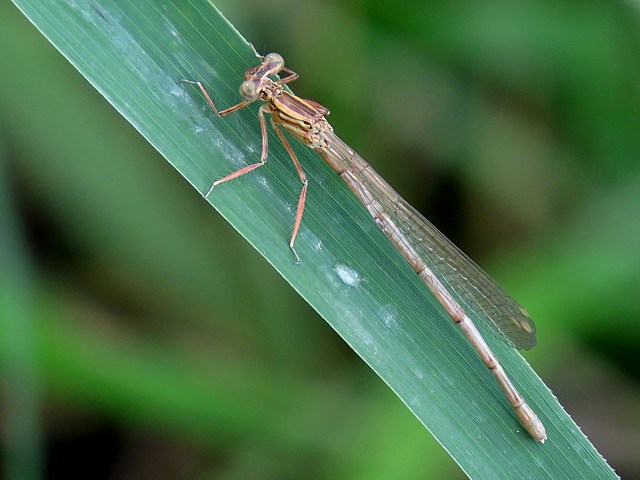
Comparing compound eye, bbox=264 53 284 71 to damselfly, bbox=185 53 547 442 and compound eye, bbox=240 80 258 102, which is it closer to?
damselfly, bbox=185 53 547 442

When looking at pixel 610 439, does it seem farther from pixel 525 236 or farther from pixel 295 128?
pixel 295 128

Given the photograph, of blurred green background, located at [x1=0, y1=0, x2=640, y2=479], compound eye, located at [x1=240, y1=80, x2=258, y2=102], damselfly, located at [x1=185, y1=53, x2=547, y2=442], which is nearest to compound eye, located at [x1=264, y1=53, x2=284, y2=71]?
A: damselfly, located at [x1=185, y1=53, x2=547, y2=442]

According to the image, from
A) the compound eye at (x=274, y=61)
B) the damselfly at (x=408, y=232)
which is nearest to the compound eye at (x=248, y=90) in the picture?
the damselfly at (x=408, y=232)

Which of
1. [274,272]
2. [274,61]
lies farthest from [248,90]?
[274,272]

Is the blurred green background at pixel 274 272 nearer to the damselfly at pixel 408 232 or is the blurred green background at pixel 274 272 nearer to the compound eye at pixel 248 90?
the damselfly at pixel 408 232

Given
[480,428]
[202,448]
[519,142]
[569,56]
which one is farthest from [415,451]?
[569,56]
